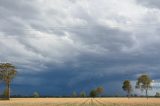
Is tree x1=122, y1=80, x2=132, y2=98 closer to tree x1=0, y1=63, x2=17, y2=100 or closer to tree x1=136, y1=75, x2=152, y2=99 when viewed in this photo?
tree x1=136, y1=75, x2=152, y2=99

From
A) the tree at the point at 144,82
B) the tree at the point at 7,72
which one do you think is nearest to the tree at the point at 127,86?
the tree at the point at 144,82

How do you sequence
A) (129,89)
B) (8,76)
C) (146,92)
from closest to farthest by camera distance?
(8,76) → (146,92) → (129,89)

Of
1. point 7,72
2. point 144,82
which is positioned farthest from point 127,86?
point 7,72

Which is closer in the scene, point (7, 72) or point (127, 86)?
point (7, 72)

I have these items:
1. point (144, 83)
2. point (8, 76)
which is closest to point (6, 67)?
point (8, 76)

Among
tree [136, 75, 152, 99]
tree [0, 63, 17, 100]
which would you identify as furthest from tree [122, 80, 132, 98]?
tree [0, 63, 17, 100]

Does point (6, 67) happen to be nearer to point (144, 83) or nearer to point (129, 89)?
point (144, 83)

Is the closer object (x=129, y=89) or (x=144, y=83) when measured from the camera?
(x=144, y=83)

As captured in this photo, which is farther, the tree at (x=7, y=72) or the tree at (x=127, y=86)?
the tree at (x=127, y=86)

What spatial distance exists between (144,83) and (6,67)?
7135 cm

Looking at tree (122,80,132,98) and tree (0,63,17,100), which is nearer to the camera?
tree (0,63,17,100)

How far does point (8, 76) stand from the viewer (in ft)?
385

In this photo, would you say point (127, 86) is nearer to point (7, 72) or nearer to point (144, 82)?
point (144, 82)

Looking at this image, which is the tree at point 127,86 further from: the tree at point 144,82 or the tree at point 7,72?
the tree at point 7,72
